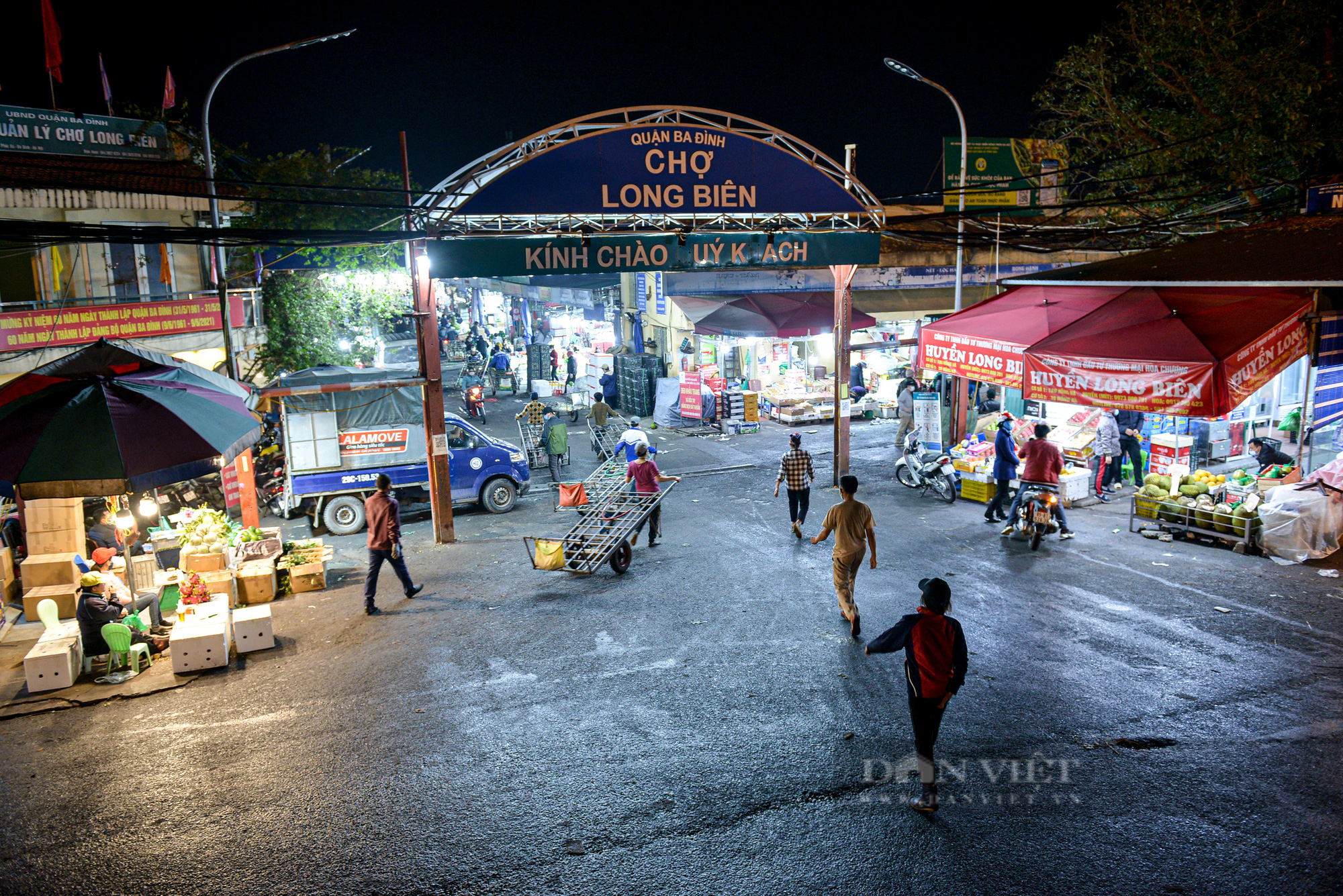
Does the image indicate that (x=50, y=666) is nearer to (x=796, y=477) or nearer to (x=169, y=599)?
(x=169, y=599)

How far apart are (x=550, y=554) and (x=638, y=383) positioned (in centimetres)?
1507

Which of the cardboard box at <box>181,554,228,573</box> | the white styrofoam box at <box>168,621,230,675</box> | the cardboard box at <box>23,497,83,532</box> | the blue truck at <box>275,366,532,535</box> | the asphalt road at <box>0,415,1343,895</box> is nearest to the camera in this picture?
the asphalt road at <box>0,415,1343,895</box>

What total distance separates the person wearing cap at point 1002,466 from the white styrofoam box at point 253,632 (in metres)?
11.2

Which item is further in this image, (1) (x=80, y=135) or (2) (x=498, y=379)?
(2) (x=498, y=379)

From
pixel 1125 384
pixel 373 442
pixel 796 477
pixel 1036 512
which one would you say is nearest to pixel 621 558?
pixel 796 477

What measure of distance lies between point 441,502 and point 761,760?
29.2ft

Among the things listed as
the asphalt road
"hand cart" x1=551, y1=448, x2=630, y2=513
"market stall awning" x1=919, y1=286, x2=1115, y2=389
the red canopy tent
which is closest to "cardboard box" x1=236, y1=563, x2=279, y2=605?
the asphalt road

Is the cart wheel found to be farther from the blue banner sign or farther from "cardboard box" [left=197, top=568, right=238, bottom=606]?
the blue banner sign

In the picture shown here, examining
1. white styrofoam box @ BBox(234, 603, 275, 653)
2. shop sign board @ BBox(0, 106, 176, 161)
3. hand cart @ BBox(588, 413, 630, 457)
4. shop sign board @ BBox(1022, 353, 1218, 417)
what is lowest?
white styrofoam box @ BBox(234, 603, 275, 653)

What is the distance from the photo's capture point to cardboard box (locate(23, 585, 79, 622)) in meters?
10.8

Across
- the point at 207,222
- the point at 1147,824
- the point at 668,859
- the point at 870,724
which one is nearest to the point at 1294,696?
the point at 1147,824

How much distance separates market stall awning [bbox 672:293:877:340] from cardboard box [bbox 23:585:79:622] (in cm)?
1597

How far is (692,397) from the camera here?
79.2ft

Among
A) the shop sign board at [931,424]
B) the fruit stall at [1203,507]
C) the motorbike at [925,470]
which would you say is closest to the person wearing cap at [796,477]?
the motorbike at [925,470]
